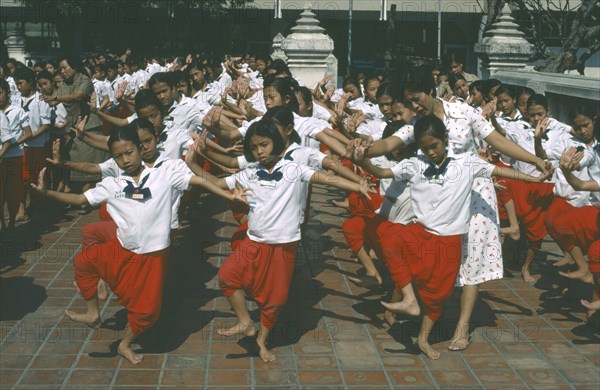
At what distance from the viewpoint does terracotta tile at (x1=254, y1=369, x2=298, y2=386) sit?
17.6 ft

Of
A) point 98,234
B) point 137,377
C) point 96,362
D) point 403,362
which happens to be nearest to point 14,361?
point 96,362

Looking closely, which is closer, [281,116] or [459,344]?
[459,344]

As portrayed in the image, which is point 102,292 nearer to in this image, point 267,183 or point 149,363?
point 149,363

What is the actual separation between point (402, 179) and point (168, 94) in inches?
109

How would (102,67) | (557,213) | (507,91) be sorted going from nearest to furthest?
(557,213), (507,91), (102,67)

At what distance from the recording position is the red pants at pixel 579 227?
6.61m

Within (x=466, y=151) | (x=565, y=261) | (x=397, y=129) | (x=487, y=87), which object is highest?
(x=487, y=87)

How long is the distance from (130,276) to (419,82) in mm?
2309

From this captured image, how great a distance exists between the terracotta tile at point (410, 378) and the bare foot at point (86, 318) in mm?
1932

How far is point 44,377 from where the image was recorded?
539cm

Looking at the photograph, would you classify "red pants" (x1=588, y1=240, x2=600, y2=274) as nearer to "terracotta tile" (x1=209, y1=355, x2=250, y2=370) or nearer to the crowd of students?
the crowd of students

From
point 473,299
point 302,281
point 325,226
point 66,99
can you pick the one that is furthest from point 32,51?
point 473,299

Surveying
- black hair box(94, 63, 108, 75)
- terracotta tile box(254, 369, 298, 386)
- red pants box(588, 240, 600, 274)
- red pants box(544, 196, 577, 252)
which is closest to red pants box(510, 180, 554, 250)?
red pants box(544, 196, 577, 252)

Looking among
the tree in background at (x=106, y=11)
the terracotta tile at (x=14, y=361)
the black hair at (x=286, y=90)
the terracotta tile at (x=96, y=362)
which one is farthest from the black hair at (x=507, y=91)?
the tree in background at (x=106, y=11)
